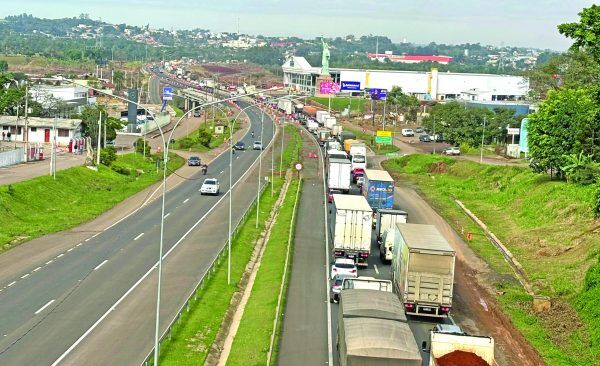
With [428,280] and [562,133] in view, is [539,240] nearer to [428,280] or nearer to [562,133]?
[562,133]

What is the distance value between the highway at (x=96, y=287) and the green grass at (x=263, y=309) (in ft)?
10.6

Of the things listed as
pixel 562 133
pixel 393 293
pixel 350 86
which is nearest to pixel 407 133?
pixel 350 86

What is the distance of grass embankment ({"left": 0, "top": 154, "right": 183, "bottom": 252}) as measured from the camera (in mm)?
59425

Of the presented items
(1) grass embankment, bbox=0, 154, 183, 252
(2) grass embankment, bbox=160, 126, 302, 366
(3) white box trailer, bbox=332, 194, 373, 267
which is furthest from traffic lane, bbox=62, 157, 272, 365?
(1) grass embankment, bbox=0, 154, 183, 252

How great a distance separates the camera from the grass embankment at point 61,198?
5943 centimetres

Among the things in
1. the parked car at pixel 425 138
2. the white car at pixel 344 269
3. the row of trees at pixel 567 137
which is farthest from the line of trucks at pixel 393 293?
the parked car at pixel 425 138

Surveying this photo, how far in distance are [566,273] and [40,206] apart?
38.1 meters

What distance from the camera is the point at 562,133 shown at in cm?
8031

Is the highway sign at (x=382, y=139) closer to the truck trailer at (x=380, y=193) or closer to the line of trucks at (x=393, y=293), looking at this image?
the line of trucks at (x=393, y=293)

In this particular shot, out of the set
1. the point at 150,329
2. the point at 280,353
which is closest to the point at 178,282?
the point at 150,329

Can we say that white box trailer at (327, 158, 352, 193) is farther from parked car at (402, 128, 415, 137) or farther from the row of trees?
parked car at (402, 128, 415, 137)

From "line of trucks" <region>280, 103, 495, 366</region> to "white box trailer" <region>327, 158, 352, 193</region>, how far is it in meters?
10.3

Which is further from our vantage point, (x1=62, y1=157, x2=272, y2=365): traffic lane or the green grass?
the green grass

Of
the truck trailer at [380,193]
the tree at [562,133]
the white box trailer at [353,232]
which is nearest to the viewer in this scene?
the white box trailer at [353,232]
